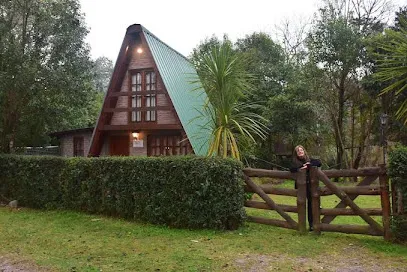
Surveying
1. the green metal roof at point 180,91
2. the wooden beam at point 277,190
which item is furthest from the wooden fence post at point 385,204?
the green metal roof at point 180,91

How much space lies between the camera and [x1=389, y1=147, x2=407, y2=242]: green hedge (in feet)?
16.5

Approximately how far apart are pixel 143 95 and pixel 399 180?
9.76 metres

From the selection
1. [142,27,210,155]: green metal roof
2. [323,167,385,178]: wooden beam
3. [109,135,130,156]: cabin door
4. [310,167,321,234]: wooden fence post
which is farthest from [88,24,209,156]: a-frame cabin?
[323,167,385,178]: wooden beam

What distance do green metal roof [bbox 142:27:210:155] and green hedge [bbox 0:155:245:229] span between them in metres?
3.99

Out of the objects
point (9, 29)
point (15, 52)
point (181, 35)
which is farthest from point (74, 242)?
point (181, 35)

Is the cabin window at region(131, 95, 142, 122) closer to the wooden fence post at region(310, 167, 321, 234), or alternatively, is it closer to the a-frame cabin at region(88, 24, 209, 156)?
the a-frame cabin at region(88, 24, 209, 156)


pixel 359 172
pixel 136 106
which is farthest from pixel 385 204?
pixel 136 106

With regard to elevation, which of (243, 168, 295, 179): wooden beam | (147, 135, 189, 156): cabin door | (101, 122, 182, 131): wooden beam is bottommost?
(243, 168, 295, 179): wooden beam

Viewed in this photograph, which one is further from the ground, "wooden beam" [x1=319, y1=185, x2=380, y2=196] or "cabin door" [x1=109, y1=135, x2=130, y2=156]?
"cabin door" [x1=109, y1=135, x2=130, y2=156]

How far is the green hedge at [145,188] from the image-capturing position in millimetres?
6188

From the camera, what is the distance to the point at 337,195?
563cm

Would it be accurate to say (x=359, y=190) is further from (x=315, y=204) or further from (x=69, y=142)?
(x=69, y=142)

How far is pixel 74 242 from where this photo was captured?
558 centimetres

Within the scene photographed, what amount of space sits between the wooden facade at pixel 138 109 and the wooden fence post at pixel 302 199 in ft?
22.2
